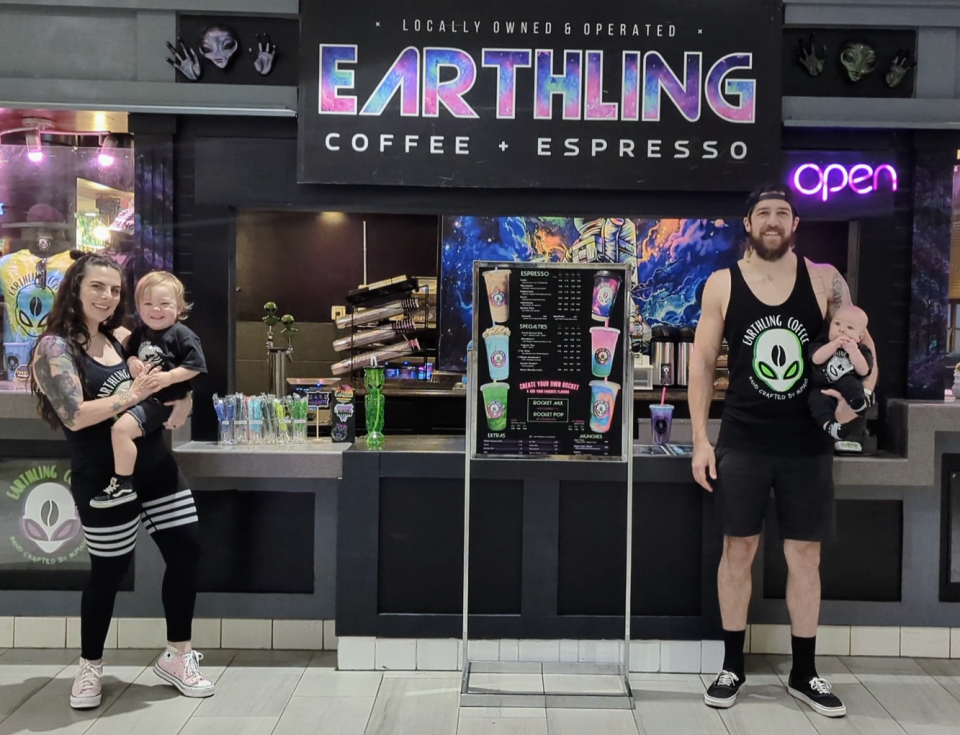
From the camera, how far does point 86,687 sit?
11.0 feet

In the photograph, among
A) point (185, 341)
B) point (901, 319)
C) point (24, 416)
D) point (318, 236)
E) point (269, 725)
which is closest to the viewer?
point (269, 725)

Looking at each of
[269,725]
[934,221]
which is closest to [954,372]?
[934,221]

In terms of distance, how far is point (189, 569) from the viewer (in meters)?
3.50

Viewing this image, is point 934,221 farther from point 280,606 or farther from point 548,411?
point 280,606

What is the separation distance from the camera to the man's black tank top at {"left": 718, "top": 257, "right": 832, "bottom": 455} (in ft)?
11.1

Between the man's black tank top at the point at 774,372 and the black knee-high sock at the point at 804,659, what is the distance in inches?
30.9

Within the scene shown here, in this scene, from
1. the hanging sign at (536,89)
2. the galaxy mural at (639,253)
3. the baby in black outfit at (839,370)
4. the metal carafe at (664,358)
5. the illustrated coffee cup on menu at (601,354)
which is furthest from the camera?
the galaxy mural at (639,253)

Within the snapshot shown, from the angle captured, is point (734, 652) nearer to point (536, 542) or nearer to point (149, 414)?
point (536, 542)

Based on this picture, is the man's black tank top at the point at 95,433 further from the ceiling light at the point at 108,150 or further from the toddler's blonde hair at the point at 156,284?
the ceiling light at the point at 108,150

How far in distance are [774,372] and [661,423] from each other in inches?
31.8

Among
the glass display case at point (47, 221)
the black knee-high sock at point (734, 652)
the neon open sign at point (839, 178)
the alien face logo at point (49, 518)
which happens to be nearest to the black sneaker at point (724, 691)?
the black knee-high sock at point (734, 652)

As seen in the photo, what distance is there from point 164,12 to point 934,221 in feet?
12.1

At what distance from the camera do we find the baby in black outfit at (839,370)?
3.30 m

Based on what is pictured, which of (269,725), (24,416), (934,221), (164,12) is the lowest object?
(269,725)
